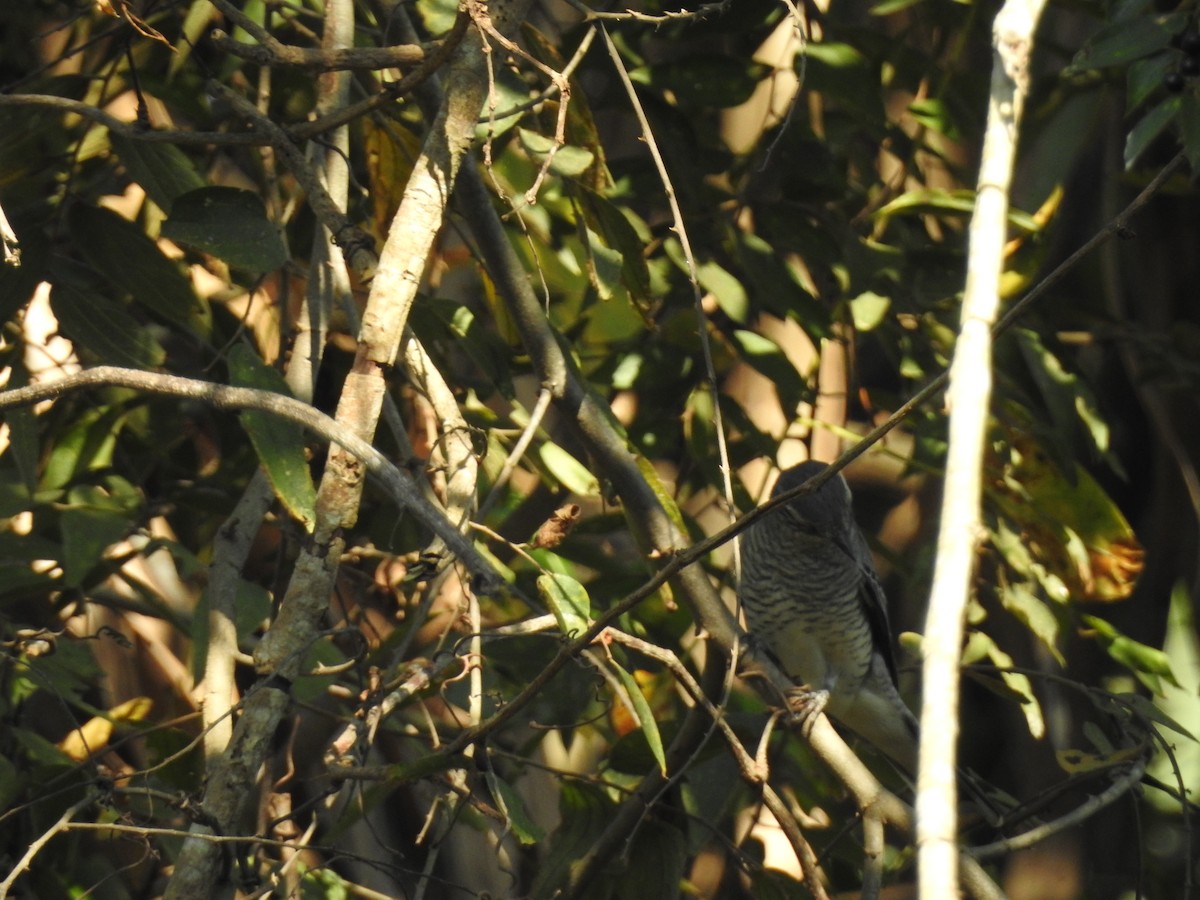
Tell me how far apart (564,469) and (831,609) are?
4.81 ft

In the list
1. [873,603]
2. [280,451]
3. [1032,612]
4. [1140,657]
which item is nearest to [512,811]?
[280,451]

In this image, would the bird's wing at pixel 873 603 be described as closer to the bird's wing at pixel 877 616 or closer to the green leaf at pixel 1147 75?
the bird's wing at pixel 877 616

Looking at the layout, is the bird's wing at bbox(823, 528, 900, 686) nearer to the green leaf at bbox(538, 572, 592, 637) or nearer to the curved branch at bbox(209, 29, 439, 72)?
the green leaf at bbox(538, 572, 592, 637)

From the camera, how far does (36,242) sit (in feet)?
7.17

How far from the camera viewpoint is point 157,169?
214 centimetres

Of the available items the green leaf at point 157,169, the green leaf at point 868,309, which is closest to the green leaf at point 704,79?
the green leaf at point 868,309

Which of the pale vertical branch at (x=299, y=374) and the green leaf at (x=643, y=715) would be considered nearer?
the green leaf at (x=643, y=715)

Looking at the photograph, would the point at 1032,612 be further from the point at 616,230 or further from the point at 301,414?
the point at 301,414

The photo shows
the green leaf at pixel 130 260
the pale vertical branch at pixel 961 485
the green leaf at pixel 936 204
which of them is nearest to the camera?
the pale vertical branch at pixel 961 485

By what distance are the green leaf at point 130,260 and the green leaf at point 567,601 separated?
89 centimetres

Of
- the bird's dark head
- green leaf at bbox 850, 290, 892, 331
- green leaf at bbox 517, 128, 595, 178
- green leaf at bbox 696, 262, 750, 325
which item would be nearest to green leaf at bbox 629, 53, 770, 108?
green leaf at bbox 696, 262, 750, 325

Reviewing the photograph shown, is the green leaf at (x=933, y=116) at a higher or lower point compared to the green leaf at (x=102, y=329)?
higher

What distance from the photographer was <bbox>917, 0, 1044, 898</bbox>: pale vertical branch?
0.67m

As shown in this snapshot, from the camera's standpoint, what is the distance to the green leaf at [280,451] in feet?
5.41
